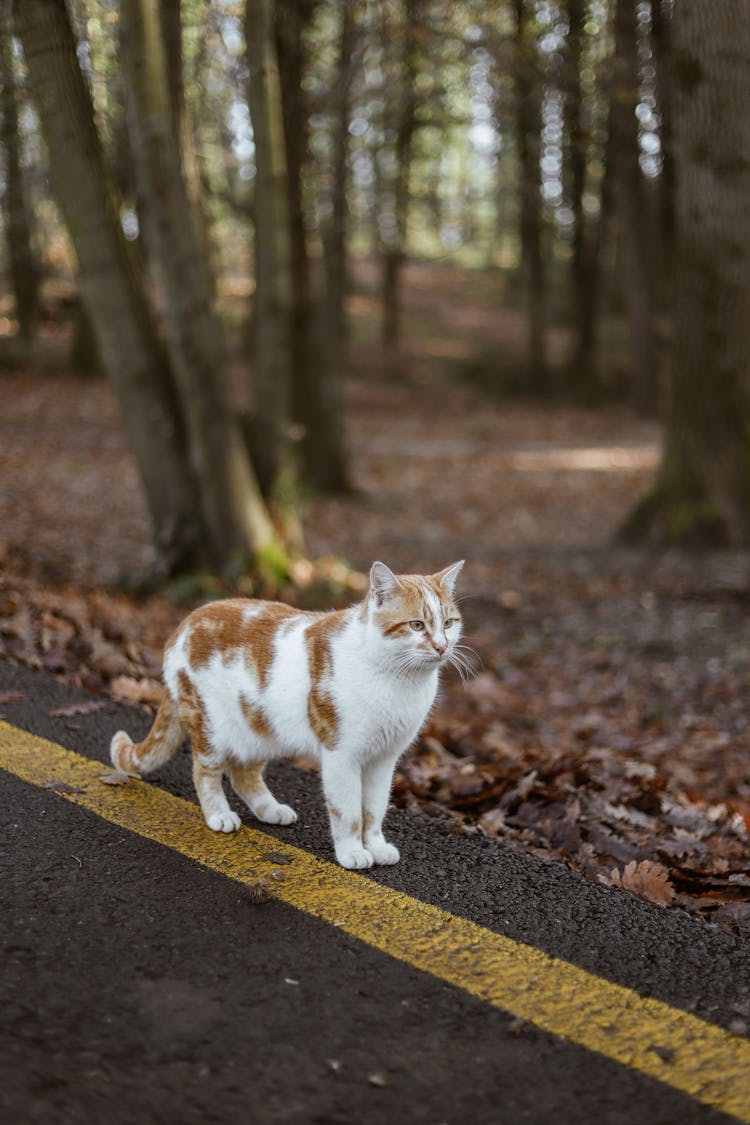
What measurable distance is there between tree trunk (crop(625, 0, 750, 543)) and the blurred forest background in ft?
0.08

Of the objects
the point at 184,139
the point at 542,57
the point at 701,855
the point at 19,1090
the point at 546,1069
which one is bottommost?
the point at 701,855

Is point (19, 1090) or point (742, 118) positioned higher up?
point (742, 118)

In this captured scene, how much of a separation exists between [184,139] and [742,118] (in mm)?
5349

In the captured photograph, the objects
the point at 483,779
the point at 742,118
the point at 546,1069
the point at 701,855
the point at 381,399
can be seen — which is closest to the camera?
the point at 546,1069

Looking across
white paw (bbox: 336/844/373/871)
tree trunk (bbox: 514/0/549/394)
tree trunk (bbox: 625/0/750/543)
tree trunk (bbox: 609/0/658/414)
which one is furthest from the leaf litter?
tree trunk (bbox: 514/0/549/394)

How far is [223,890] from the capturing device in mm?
3527

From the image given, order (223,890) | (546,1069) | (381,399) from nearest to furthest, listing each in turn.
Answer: (546,1069) < (223,890) < (381,399)

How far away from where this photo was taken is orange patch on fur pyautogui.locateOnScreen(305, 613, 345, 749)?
A: 3.70m

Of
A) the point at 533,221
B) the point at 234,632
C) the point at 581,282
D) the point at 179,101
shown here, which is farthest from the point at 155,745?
the point at 581,282

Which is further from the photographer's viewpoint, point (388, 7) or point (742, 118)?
point (388, 7)

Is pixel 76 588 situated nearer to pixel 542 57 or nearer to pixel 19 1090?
pixel 19 1090

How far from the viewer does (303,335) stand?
15742 mm

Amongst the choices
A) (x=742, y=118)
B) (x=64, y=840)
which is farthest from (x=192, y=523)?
(x=742, y=118)

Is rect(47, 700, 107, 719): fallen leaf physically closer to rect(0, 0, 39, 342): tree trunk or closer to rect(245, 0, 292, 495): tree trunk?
rect(245, 0, 292, 495): tree trunk
